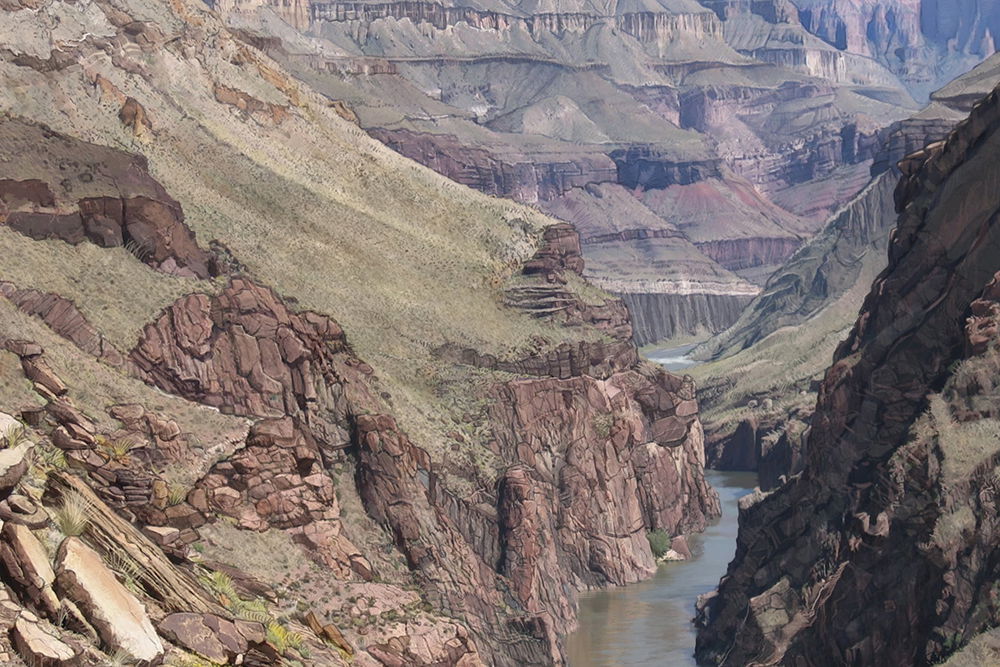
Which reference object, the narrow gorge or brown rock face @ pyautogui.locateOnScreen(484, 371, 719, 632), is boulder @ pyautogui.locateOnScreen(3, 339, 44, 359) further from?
brown rock face @ pyautogui.locateOnScreen(484, 371, 719, 632)

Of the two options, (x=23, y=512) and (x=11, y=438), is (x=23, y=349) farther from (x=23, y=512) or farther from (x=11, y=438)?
(x=23, y=512)

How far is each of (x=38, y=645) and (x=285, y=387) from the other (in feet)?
269

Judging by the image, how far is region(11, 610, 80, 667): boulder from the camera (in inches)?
1458

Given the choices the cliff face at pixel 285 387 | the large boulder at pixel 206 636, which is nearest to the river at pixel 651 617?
the cliff face at pixel 285 387

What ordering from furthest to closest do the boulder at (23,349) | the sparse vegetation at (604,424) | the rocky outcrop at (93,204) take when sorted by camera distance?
the sparse vegetation at (604,424), the rocky outcrop at (93,204), the boulder at (23,349)

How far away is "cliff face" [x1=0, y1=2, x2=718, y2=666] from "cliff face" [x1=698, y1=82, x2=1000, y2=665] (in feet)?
47.1

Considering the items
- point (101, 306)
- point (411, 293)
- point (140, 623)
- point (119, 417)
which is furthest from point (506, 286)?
point (140, 623)

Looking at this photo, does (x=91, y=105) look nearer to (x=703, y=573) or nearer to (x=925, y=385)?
(x=703, y=573)

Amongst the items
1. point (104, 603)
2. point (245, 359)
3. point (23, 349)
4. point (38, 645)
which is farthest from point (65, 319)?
point (38, 645)

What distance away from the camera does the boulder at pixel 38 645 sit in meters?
37.0

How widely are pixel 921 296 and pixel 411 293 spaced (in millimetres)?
54758

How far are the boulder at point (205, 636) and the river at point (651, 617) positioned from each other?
79052 mm

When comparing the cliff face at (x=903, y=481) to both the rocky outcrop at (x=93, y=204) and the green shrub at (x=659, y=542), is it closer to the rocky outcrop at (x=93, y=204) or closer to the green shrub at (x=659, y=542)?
the green shrub at (x=659, y=542)

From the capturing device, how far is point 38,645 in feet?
122
